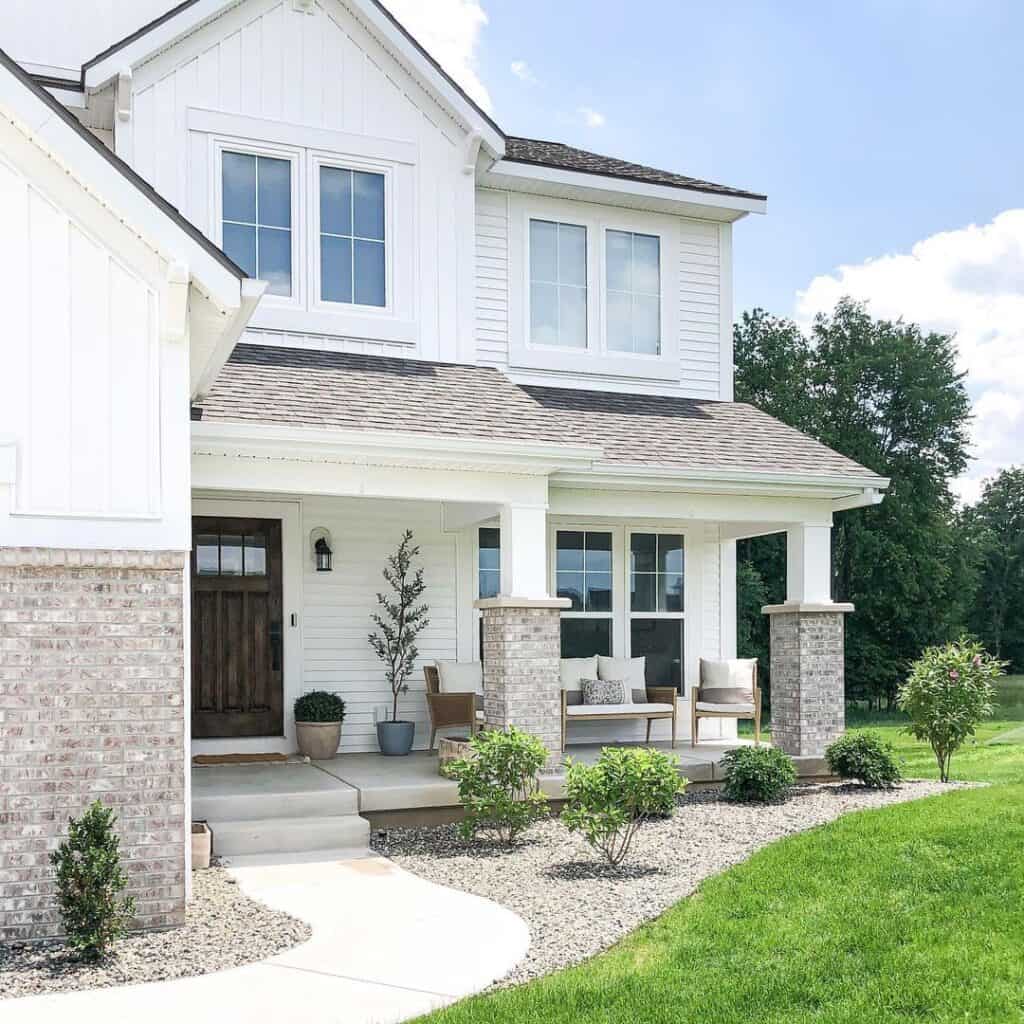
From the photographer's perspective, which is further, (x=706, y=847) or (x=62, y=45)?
(x=62, y=45)

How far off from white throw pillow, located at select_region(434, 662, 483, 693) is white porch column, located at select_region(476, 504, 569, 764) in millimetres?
1521

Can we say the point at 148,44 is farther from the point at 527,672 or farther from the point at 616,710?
the point at 616,710

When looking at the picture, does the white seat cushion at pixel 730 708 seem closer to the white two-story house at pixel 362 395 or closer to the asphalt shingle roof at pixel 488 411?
the white two-story house at pixel 362 395

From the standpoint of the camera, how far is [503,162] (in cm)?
1166

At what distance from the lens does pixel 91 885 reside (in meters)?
5.65

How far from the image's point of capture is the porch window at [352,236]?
1102 cm

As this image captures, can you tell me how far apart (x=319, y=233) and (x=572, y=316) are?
9.51 feet

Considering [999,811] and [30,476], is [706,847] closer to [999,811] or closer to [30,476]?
[999,811]

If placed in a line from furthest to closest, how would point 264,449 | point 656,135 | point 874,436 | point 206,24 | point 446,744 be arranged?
point 874,436 < point 656,135 < point 206,24 < point 446,744 < point 264,449

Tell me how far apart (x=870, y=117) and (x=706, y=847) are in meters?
20.7

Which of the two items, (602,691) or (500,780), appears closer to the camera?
(500,780)

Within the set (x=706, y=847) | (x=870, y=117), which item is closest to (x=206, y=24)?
(x=706, y=847)

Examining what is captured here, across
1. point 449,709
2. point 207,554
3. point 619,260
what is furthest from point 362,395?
point 619,260

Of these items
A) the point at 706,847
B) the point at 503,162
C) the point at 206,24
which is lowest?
the point at 706,847
